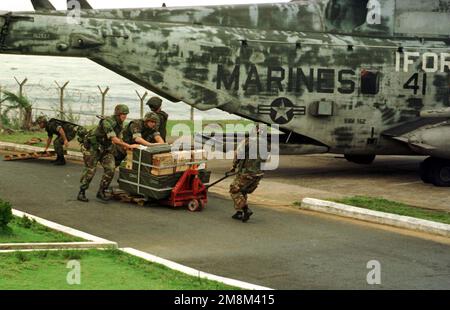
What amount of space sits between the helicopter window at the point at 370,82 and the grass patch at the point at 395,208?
3.40 metres

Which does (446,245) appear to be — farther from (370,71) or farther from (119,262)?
(370,71)

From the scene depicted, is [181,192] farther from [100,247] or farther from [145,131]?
[100,247]

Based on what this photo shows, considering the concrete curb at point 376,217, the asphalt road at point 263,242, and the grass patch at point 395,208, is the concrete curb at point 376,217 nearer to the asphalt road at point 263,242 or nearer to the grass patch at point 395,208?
the asphalt road at point 263,242

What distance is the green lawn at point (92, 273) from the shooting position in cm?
1109

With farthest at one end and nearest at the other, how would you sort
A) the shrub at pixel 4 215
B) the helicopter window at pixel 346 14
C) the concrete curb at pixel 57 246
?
the helicopter window at pixel 346 14 < the shrub at pixel 4 215 < the concrete curb at pixel 57 246

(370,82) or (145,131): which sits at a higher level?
(370,82)

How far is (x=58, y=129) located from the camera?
71.1 feet

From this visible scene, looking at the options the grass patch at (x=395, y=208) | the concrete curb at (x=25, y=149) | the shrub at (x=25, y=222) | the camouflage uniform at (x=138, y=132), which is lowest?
the concrete curb at (x=25, y=149)

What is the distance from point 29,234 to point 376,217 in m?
6.05

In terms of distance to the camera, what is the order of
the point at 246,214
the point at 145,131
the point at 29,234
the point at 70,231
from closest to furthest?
1. the point at 29,234
2. the point at 70,231
3. the point at 246,214
4. the point at 145,131

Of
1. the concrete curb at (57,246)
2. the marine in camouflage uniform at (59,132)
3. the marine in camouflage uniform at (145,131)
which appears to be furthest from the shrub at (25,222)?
the marine in camouflage uniform at (59,132)

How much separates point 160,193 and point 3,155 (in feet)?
27.0

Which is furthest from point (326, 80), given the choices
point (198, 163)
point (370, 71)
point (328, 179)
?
point (198, 163)

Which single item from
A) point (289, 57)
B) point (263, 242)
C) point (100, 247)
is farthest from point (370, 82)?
point (100, 247)
